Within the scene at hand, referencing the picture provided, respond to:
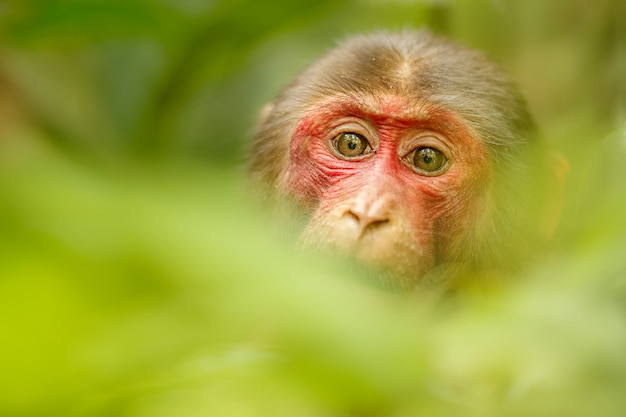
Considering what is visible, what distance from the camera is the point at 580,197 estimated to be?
247cm

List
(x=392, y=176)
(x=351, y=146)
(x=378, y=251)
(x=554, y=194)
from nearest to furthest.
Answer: (x=378, y=251)
(x=392, y=176)
(x=351, y=146)
(x=554, y=194)

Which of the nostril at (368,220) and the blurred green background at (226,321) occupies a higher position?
the nostril at (368,220)

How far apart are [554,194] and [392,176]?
817mm

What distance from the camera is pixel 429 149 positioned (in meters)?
3.29

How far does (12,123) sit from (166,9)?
2215 millimetres

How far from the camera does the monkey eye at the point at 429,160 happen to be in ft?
10.6

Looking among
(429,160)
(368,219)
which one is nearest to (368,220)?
(368,219)

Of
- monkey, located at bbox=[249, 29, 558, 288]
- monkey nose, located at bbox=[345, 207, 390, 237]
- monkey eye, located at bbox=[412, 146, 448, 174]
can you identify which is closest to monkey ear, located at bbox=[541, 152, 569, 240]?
monkey, located at bbox=[249, 29, 558, 288]

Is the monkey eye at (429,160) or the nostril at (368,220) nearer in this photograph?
the nostril at (368,220)

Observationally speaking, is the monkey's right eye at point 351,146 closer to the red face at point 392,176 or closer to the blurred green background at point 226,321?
the red face at point 392,176

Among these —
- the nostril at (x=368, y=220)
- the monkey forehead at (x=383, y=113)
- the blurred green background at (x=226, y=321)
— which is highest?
the monkey forehead at (x=383, y=113)

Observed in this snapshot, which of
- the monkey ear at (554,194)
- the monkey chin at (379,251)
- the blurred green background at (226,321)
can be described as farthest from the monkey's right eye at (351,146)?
the blurred green background at (226,321)

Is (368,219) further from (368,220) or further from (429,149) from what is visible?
(429,149)

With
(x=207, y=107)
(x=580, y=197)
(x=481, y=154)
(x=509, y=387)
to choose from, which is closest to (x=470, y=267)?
(x=481, y=154)
